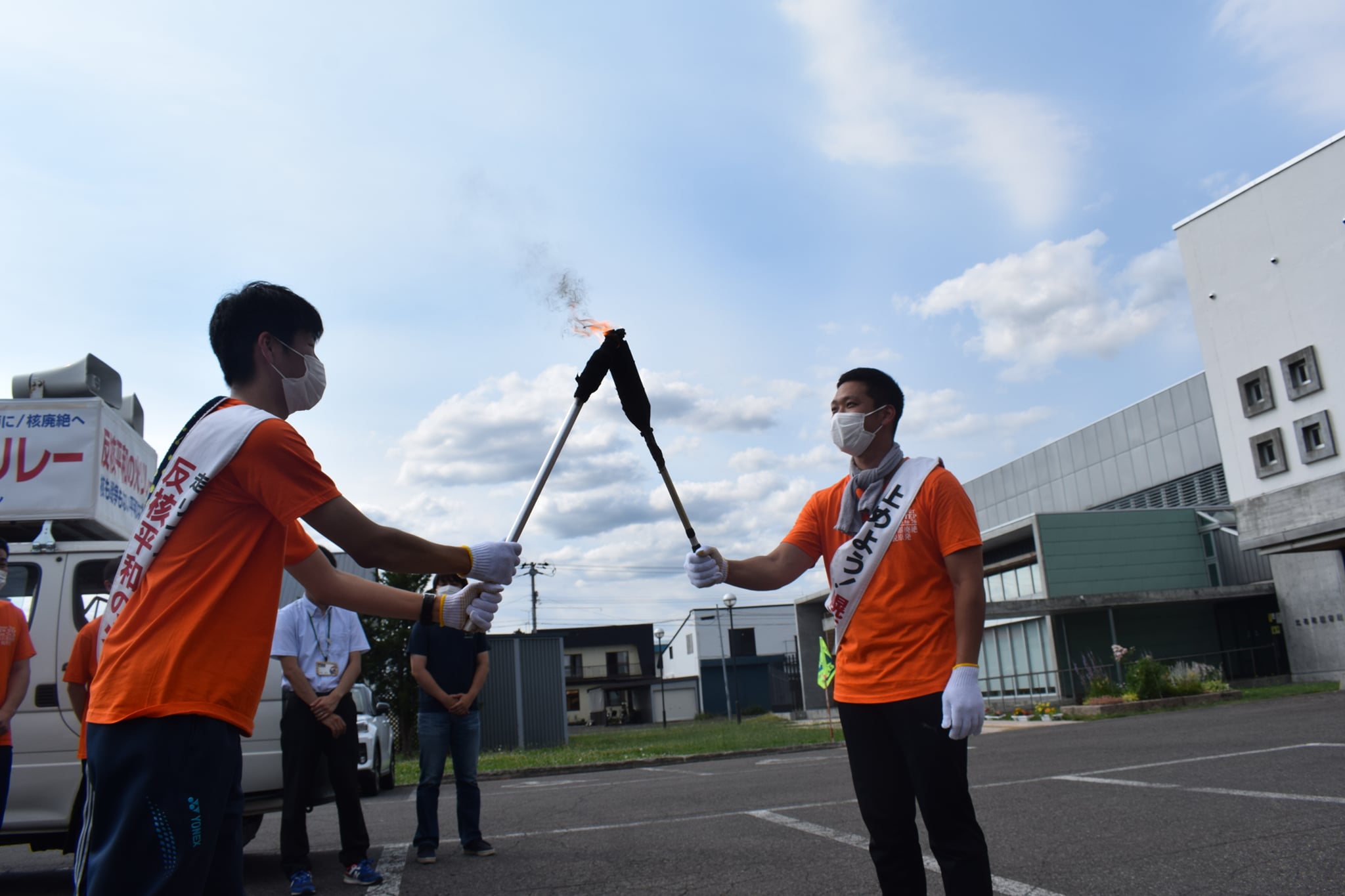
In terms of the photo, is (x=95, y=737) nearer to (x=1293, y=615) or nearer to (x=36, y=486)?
(x=36, y=486)

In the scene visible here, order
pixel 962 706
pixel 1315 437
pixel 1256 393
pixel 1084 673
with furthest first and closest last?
pixel 1256 393 < pixel 1315 437 < pixel 1084 673 < pixel 962 706

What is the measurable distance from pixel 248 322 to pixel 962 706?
2.50 meters

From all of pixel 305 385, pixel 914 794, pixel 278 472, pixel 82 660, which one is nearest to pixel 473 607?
pixel 305 385

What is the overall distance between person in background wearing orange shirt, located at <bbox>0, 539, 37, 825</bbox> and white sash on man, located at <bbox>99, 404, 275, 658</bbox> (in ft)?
11.3

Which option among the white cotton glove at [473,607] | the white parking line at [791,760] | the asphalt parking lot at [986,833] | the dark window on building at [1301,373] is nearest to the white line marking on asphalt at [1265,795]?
the asphalt parking lot at [986,833]

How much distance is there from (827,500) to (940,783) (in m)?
1.27

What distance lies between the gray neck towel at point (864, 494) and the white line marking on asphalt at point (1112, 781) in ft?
14.9

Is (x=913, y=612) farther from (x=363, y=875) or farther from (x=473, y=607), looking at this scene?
(x=363, y=875)

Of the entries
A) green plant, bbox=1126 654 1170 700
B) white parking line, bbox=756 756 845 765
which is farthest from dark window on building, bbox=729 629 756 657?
white parking line, bbox=756 756 845 765

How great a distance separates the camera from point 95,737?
84.1 inches

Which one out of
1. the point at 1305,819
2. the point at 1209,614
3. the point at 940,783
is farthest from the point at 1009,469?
the point at 940,783

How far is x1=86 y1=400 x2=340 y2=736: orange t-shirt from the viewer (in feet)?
7.12

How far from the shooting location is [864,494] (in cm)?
365

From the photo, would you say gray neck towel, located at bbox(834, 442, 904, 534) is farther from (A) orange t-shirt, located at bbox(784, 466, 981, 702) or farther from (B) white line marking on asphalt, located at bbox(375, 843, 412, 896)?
(B) white line marking on asphalt, located at bbox(375, 843, 412, 896)
